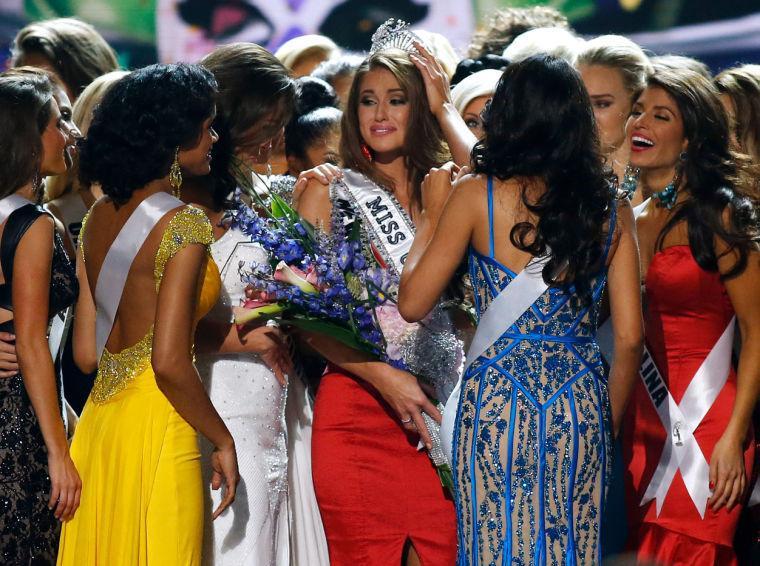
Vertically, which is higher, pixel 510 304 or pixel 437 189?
pixel 437 189

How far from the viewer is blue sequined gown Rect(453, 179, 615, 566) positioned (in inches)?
114

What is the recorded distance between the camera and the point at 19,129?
320 cm

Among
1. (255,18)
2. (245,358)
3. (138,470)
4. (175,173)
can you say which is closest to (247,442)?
(245,358)

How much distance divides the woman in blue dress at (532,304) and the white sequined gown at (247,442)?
26.9 inches

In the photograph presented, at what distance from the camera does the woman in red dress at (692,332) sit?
335 cm

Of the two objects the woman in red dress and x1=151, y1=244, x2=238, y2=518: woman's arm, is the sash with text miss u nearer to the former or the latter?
x1=151, y1=244, x2=238, y2=518: woman's arm

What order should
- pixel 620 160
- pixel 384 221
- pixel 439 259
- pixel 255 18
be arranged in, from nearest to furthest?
pixel 439 259, pixel 384 221, pixel 620 160, pixel 255 18

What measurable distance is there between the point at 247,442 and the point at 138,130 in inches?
37.6

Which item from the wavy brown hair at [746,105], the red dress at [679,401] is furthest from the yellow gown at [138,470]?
the wavy brown hair at [746,105]

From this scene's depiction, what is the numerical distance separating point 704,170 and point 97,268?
164 cm

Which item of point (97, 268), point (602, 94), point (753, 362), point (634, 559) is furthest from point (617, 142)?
point (97, 268)

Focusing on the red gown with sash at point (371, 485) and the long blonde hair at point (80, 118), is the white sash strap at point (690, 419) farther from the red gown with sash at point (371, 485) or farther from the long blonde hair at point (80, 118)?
the long blonde hair at point (80, 118)

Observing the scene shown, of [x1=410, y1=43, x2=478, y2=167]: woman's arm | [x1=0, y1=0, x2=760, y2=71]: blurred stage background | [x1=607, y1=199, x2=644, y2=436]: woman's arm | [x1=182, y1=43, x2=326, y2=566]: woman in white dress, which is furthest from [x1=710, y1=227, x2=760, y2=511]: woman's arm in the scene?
[x1=0, y1=0, x2=760, y2=71]: blurred stage background

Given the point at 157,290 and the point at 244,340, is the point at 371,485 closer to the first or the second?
the point at 244,340
